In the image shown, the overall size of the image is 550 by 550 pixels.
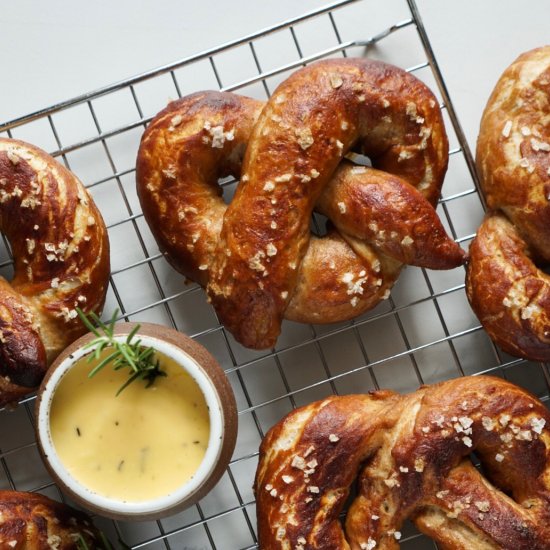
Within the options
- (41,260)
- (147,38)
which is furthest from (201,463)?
(147,38)

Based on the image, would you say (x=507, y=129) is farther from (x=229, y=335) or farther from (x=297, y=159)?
(x=229, y=335)

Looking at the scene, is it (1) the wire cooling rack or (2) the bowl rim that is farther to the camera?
(1) the wire cooling rack

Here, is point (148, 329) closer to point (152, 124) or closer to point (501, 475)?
point (152, 124)

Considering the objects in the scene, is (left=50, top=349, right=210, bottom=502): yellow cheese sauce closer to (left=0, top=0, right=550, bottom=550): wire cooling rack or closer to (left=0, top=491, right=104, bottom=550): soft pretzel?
(left=0, top=491, right=104, bottom=550): soft pretzel

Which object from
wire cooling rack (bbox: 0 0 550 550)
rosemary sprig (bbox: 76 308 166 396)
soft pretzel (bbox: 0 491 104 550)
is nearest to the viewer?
rosemary sprig (bbox: 76 308 166 396)

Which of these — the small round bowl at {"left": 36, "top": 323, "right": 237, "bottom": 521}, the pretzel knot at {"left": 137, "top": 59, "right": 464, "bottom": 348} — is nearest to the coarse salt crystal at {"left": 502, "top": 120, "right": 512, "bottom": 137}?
the pretzel knot at {"left": 137, "top": 59, "right": 464, "bottom": 348}

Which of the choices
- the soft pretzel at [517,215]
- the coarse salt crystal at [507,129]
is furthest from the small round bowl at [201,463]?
the coarse salt crystal at [507,129]
